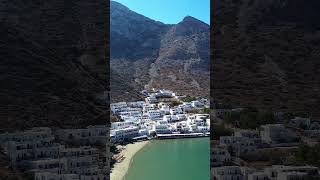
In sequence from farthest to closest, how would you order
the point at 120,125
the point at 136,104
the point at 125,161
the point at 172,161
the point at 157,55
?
the point at 157,55 → the point at 136,104 → the point at 120,125 → the point at 172,161 → the point at 125,161

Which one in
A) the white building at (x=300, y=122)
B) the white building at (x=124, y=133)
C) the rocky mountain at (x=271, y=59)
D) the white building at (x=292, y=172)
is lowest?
the white building at (x=124, y=133)

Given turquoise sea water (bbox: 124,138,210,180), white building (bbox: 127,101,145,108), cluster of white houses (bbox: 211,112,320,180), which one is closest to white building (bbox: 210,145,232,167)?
cluster of white houses (bbox: 211,112,320,180)

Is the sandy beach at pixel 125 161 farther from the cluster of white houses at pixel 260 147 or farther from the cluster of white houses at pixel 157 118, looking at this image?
the cluster of white houses at pixel 260 147

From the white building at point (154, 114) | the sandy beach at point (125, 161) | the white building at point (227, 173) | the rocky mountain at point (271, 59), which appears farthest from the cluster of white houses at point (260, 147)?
the white building at point (154, 114)

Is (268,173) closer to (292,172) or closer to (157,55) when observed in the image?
(292,172)

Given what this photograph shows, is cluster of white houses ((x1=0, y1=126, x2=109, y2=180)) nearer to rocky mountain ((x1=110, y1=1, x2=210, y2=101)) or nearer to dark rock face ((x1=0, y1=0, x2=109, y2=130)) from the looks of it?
dark rock face ((x1=0, y1=0, x2=109, y2=130))

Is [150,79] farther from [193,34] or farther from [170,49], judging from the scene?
[193,34]

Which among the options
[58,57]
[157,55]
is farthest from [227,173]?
[157,55]
